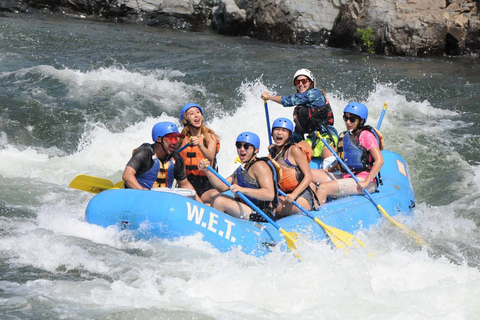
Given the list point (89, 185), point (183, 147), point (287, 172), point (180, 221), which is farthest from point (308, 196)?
point (89, 185)

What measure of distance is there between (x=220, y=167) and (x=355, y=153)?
321 cm

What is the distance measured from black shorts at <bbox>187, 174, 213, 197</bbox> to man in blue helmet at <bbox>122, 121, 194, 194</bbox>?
1.31 feet

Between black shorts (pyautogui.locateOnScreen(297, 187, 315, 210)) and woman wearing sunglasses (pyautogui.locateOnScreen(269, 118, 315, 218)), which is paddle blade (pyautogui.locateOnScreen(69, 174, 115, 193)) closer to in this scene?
woman wearing sunglasses (pyautogui.locateOnScreen(269, 118, 315, 218))

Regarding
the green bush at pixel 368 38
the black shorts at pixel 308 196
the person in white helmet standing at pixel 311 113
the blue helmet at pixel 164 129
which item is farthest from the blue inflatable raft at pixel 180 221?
the green bush at pixel 368 38

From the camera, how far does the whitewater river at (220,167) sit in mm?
5102

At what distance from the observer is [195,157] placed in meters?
6.73

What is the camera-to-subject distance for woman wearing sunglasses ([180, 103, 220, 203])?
6.62 meters

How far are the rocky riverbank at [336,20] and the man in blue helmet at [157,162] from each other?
1004cm

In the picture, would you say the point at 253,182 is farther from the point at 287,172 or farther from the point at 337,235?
the point at 337,235

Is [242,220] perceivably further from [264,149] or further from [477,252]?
[264,149]

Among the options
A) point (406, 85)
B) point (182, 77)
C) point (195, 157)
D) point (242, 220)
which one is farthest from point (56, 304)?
point (406, 85)

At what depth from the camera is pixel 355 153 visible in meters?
6.95

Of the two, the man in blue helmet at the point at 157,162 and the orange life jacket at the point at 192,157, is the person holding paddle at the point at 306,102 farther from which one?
the man in blue helmet at the point at 157,162

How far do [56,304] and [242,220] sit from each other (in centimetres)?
184
